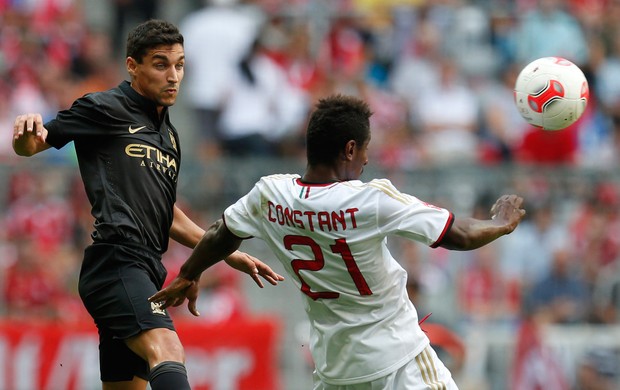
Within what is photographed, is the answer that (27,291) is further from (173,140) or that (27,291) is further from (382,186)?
(382,186)

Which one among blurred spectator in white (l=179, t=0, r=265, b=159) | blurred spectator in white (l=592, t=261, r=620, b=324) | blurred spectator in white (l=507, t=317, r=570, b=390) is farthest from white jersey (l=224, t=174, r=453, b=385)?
blurred spectator in white (l=179, t=0, r=265, b=159)

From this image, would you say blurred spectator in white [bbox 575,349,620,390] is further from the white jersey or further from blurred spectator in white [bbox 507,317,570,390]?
the white jersey

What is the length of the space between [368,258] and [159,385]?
54.5 inches

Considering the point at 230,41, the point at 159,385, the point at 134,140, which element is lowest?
the point at 159,385

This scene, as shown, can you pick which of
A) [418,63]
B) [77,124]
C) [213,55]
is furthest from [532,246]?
[77,124]

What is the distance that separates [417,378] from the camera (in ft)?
21.9

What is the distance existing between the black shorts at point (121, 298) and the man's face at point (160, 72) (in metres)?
1.00

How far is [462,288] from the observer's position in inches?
537

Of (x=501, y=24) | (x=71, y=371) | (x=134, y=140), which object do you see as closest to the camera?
(x=134, y=140)

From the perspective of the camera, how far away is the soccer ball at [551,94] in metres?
8.05

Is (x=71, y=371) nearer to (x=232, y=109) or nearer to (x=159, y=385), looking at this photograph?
(x=232, y=109)

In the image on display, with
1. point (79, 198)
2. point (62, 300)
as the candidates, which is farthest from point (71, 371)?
point (79, 198)

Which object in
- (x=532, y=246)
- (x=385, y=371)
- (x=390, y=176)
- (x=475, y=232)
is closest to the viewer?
(x=475, y=232)

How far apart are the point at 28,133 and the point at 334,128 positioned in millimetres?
1850
